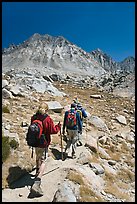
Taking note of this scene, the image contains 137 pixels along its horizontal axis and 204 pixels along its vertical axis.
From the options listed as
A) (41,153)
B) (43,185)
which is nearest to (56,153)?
(41,153)

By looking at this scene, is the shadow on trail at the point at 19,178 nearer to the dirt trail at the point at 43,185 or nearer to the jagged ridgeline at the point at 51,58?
the dirt trail at the point at 43,185

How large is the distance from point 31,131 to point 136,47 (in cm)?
456

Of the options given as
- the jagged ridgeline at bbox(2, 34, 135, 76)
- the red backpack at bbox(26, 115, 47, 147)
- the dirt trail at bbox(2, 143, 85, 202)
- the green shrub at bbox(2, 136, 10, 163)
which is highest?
the jagged ridgeline at bbox(2, 34, 135, 76)

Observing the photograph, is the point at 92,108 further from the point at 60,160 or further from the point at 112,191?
the point at 112,191

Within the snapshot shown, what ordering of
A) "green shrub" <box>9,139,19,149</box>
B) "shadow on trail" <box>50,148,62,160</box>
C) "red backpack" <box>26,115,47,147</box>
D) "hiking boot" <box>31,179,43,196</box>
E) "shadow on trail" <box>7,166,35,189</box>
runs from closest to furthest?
1. "hiking boot" <box>31,179,43,196</box>
2. "red backpack" <box>26,115,47,147</box>
3. "shadow on trail" <box>7,166,35,189</box>
4. "green shrub" <box>9,139,19,149</box>
5. "shadow on trail" <box>50,148,62,160</box>

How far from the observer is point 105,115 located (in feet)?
74.0

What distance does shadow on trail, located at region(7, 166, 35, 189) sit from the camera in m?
8.40

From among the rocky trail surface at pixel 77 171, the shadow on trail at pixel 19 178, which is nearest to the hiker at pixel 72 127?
the rocky trail surface at pixel 77 171

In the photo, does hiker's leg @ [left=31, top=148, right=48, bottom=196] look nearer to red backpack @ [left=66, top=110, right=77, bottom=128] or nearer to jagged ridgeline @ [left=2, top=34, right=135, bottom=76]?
red backpack @ [left=66, top=110, right=77, bottom=128]

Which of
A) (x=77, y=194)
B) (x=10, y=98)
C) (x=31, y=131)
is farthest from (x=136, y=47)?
(x=10, y=98)

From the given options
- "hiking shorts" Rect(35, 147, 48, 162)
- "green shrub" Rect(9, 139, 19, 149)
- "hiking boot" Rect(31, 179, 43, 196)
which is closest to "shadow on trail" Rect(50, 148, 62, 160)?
"green shrub" Rect(9, 139, 19, 149)

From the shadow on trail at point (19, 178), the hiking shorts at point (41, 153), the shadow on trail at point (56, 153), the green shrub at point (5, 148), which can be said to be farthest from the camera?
the shadow on trail at point (56, 153)

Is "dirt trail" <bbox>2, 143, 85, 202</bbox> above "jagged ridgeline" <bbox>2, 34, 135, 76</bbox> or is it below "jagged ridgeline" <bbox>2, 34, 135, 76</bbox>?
below

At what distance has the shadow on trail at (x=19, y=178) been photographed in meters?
8.40
